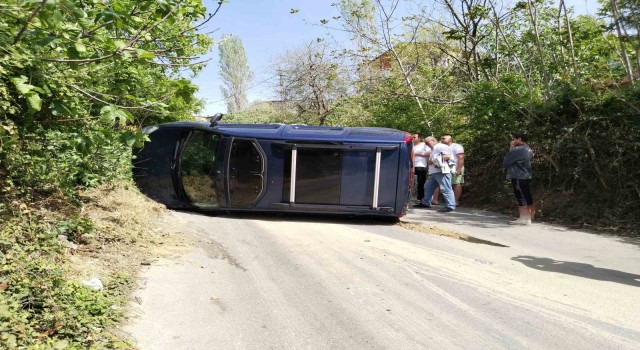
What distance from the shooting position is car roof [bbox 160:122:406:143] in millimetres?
8492

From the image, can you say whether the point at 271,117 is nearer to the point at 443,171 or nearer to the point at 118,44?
the point at 443,171

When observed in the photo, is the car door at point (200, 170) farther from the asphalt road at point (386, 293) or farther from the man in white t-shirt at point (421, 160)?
the man in white t-shirt at point (421, 160)

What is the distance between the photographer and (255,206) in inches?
347

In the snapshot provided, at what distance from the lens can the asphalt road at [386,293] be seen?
153 inches

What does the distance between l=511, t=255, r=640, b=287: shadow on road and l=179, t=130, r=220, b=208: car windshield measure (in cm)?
528

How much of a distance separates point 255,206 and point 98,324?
17.4ft

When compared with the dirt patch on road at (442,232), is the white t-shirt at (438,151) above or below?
above

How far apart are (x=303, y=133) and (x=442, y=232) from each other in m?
2.95

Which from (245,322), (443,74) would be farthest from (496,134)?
(245,322)

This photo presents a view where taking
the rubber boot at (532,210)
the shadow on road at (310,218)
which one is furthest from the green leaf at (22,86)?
the rubber boot at (532,210)

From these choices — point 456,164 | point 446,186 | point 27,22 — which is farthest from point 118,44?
point 456,164

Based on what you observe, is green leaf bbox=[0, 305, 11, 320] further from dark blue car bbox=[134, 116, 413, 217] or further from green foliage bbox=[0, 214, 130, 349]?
dark blue car bbox=[134, 116, 413, 217]

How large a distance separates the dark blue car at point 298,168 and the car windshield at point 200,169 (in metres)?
0.02

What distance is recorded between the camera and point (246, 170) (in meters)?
8.67
